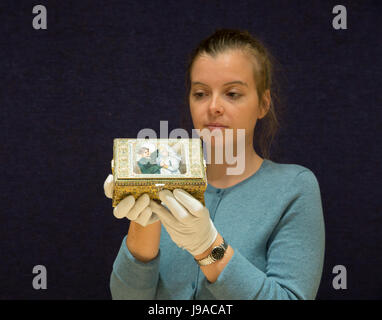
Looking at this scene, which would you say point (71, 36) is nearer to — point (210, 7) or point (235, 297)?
point (210, 7)

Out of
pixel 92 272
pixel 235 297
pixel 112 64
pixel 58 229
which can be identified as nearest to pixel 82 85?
pixel 112 64

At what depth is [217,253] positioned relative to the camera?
1.18 metres

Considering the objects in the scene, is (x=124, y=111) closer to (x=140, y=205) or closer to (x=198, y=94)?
(x=198, y=94)

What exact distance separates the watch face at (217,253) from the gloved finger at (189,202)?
10 cm

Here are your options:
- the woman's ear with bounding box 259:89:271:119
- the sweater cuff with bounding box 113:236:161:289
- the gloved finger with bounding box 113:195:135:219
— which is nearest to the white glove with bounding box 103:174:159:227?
the gloved finger with bounding box 113:195:135:219

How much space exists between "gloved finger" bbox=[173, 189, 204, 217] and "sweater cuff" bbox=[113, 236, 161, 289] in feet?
0.80

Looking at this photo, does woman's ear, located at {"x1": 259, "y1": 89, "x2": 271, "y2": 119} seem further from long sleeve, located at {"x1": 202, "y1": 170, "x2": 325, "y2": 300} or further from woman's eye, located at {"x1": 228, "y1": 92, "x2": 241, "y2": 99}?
long sleeve, located at {"x1": 202, "y1": 170, "x2": 325, "y2": 300}

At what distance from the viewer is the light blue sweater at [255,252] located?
1.19 m

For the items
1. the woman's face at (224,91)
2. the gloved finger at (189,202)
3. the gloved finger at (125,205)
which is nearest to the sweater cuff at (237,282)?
the gloved finger at (189,202)

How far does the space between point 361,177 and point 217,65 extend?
895 mm

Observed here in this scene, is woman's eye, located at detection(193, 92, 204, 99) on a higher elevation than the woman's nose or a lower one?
higher

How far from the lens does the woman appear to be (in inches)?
46.1

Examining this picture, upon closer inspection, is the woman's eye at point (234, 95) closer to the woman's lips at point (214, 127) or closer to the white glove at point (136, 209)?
the woman's lips at point (214, 127)

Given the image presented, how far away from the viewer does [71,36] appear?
189 centimetres
